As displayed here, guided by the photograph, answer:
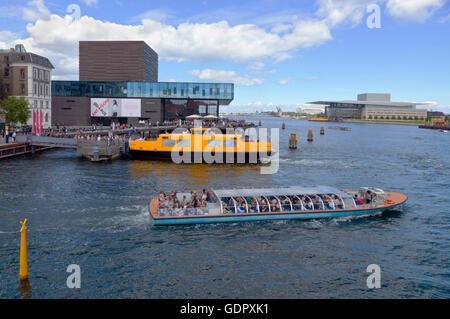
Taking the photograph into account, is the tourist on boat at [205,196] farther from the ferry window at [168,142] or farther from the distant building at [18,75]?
the distant building at [18,75]

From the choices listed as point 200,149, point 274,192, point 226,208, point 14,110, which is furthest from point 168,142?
point 14,110

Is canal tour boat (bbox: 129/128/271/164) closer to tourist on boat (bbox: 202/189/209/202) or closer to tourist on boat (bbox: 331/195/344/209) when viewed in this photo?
tourist on boat (bbox: 202/189/209/202)

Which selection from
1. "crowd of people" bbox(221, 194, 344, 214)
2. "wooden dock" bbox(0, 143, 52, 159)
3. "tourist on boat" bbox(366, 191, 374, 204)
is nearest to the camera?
"crowd of people" bbox(221, 194, 344, 214)

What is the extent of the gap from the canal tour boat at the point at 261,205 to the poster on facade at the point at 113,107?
272 feet

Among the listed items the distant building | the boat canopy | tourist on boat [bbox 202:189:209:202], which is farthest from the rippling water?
the distant building

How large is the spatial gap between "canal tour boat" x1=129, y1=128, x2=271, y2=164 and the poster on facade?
51.9 metres

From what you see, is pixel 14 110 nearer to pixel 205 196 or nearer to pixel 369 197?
pixel 205 196

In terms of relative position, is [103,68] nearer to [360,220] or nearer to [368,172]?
[368,172]

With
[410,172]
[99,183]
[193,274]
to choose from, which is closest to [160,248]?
[193,274]

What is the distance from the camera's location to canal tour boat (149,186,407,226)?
2652cm

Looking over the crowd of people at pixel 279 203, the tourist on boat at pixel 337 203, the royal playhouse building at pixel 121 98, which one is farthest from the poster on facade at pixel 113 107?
the tourist on boat at pixel 337 203
